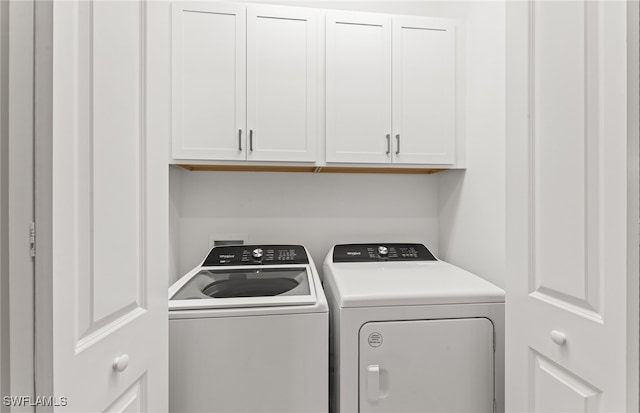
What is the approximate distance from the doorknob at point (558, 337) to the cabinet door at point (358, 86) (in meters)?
1.11

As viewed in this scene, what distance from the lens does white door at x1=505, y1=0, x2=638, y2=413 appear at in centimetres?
61

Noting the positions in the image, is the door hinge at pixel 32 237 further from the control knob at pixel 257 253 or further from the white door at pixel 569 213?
the control knob at pixel 257 253

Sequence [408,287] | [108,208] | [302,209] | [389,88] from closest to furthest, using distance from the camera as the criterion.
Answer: [108,208] < [408,287] < [389,88] < [302,209]

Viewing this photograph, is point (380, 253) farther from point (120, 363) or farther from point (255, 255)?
point (120, 363)

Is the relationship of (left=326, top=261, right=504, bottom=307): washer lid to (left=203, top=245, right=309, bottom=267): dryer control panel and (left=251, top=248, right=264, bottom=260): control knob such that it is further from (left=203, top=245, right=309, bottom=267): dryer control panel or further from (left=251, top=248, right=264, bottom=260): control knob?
(left=251, top=248, right=264, bottom=260): control knob

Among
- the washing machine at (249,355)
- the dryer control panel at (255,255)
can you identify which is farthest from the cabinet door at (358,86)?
the washing machine at (249,355)

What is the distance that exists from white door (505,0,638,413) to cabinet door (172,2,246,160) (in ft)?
4.10

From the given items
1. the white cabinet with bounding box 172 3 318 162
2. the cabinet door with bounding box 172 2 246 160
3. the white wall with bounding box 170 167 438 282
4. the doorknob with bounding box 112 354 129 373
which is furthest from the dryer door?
the cabinet door with bounding box 172 2 246 160

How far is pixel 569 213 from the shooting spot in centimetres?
72

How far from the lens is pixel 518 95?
2.91 feet

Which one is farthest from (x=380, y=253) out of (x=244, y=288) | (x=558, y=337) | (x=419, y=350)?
(x=558, y=337)

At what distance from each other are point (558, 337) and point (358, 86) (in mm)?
1409

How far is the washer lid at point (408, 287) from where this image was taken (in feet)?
3.76

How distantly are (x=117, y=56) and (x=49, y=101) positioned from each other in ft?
0.78
